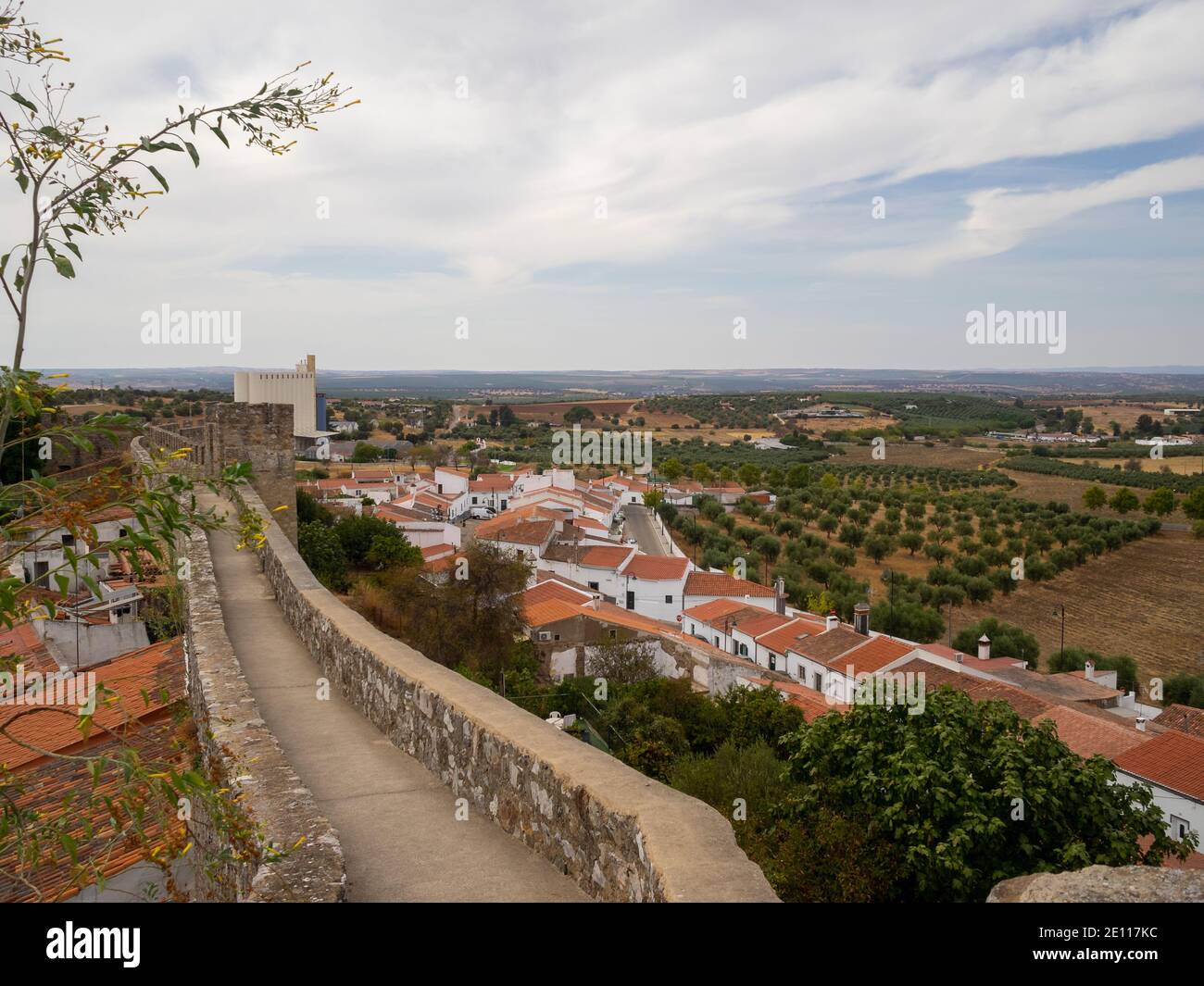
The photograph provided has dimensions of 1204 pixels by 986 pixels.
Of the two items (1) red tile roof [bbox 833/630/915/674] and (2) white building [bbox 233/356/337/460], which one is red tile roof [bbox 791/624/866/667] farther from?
(2) white building [bbox 233/356/337/460]

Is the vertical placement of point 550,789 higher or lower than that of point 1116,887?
higher

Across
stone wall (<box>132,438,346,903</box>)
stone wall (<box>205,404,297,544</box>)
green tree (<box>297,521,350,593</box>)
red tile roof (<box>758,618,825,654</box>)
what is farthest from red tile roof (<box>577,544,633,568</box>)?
stone wall (<box>132,438,346,903</box>)

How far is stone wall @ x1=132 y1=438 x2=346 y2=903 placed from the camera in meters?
3.57

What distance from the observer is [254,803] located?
4.29 m

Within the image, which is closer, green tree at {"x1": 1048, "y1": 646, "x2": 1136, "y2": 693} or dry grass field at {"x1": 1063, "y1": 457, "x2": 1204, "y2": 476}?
green tree at {"x1": 1048, "y1": 646, "x2": 1136, "y2": 693}

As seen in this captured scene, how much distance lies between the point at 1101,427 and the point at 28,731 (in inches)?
5167

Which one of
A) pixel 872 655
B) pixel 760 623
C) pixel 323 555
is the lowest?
pixel 760 623

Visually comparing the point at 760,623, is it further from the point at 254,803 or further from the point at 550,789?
the point at 254,803

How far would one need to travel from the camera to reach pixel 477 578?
71.5 feet

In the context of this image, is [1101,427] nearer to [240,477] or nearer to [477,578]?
[477,578]

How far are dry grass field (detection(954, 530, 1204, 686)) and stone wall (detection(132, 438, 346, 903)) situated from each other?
30.5 meters

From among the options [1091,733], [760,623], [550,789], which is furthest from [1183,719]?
[550,789]

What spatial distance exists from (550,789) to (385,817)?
123 centimetres
